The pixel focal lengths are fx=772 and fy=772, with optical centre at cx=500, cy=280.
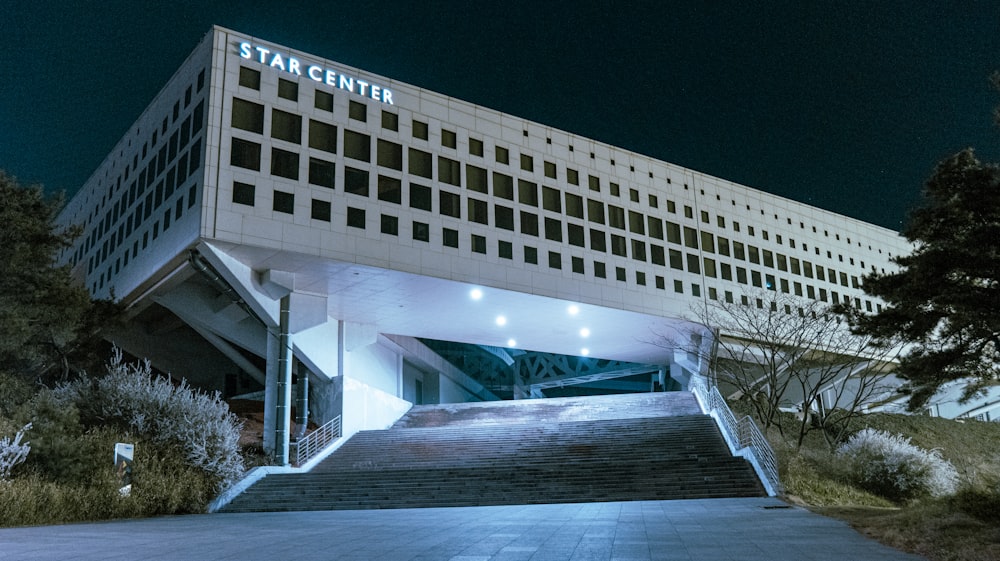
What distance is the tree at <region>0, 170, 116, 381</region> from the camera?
847 inches

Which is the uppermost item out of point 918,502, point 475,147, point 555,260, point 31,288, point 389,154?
point 475,147

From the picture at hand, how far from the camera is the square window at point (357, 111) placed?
2762 centimetres

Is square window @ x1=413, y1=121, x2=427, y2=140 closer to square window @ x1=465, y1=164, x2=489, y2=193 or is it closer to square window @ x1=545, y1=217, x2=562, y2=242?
square window @ x1=465, y1=164, x2=489, y2=193

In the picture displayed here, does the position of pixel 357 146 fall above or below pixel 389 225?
above

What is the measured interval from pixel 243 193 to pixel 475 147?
9.66 meters

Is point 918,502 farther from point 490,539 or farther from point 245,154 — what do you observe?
point 245,154

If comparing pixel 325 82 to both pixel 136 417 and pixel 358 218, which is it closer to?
pixel 358 218

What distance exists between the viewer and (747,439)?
23.6 m

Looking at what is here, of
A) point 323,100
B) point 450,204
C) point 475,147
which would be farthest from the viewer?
point 475,147

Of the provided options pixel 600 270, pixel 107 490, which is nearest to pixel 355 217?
pixel 600 270

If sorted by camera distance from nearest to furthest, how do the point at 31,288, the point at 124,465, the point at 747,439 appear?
the point at 124,465 → the point at 31,288 → the point at 747,439

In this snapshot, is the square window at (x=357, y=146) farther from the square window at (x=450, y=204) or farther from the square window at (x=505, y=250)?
the square window at (x=505, y=250)

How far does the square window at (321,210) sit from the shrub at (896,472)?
56.8 feet

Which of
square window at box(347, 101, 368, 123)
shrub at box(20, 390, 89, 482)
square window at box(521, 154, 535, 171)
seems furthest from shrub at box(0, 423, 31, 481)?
square window at box(521, 154, 535, 171)
